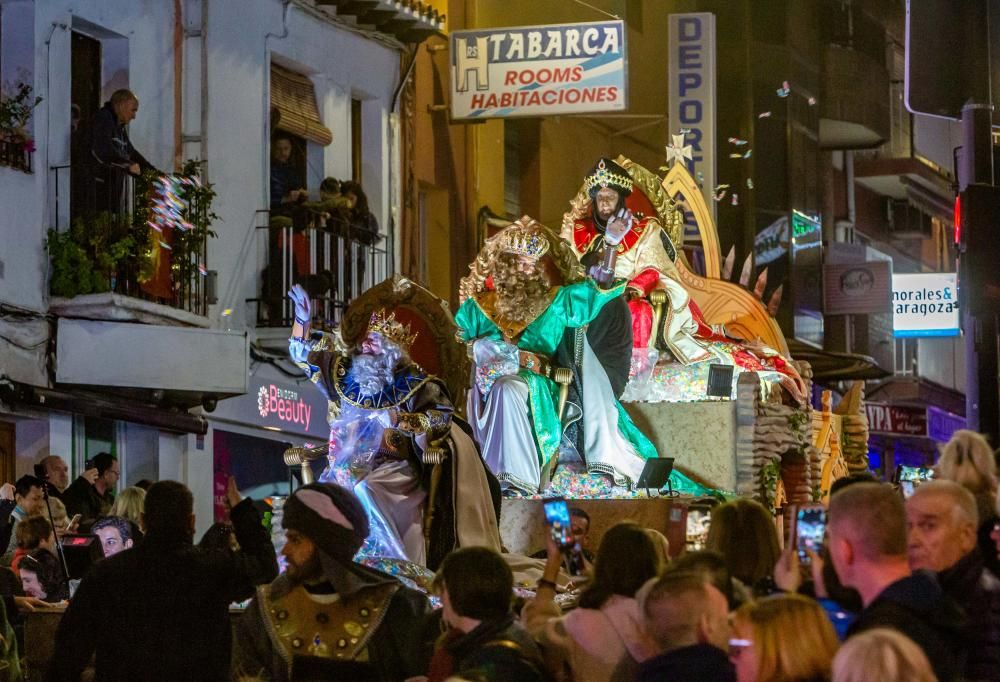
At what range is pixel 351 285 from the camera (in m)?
22.9

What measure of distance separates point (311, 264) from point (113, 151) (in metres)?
3.87

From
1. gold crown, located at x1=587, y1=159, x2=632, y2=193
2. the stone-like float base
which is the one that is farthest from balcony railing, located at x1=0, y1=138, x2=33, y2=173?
the stone-like float base

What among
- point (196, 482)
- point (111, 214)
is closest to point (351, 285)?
point (196, 482)

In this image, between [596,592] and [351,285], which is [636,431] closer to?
[351,285]

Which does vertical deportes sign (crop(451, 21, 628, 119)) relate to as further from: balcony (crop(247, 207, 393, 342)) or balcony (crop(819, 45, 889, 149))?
balcony (crop(819, 45, 889, 149))

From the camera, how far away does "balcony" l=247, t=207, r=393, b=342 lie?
21375 millimetres

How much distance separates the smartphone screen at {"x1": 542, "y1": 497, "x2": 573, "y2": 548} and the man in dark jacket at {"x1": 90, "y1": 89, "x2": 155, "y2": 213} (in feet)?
36.0

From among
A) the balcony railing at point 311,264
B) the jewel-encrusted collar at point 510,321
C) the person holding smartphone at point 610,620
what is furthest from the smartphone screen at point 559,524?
the balcony railing at point 311,264

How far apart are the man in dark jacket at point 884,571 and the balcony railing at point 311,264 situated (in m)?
15.1

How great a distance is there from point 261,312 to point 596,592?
14331 millimetres

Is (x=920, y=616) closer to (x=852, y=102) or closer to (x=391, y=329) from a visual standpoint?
(x=391, y=329)

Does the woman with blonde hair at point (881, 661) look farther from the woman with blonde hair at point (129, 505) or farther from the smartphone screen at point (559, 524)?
the woman with blonde hair at point (129, 505)

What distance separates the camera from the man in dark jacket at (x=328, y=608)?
7.64 metres

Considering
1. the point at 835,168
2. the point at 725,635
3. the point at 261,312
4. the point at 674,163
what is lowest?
the point at 725,635
